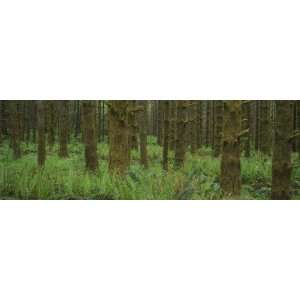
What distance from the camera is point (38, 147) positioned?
537 cm

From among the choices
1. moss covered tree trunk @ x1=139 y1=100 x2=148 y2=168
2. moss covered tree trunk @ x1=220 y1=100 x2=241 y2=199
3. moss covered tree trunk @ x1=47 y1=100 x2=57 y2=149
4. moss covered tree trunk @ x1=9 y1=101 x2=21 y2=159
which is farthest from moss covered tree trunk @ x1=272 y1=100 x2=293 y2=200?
moss covered tree trunk @ x1=9 y1=101 x2=21 y2=159

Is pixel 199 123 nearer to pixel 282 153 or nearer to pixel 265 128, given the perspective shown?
pixel 265 128

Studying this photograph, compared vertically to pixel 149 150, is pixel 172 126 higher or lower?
higher

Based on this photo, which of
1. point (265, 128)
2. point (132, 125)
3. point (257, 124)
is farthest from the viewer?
point (132, 125)

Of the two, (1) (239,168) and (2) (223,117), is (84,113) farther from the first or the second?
(1) (239,168)

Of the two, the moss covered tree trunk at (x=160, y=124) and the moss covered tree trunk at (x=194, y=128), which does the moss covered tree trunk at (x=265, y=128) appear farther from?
the moss covered tree trunk at (x=160, y=124)

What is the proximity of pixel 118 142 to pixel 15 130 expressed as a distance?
4.40ft

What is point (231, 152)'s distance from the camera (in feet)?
17.7

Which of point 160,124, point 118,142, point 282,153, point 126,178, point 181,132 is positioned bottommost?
point 126,178

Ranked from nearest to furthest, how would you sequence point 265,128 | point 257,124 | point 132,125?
point 257,124
point 265,128
point 132,125

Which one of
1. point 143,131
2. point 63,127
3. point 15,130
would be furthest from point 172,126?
point 15,130

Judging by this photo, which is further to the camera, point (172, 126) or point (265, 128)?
point (172, 126)
